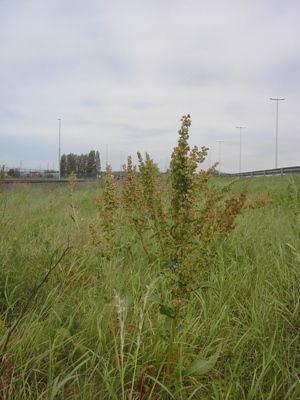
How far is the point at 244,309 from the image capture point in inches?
96.1

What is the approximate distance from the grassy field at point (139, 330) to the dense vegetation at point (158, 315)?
10 millimetres

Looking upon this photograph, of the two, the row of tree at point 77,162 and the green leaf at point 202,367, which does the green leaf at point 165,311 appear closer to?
the green leaf at point 202,367

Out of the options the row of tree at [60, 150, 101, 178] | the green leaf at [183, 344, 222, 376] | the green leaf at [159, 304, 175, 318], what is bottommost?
the green leaf at [183, 344, 222, 376]

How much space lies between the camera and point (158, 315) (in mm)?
2262

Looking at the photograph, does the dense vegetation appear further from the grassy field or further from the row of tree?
the row of tree

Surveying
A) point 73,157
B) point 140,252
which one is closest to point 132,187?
point 140,252

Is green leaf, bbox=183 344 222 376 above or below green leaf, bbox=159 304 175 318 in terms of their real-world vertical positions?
below

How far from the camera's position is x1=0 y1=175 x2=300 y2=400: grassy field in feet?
5.62

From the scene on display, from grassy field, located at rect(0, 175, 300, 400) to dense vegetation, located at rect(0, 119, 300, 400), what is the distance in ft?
0.03

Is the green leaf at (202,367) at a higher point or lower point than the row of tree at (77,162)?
lower

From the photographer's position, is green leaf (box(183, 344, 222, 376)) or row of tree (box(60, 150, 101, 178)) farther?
row of tree (box(60, 150, 101, 178))

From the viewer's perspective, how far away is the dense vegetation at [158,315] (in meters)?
1.70

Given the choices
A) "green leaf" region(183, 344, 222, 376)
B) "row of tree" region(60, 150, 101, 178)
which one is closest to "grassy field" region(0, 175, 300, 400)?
"green leaf" region(183, 344, 222, 376)

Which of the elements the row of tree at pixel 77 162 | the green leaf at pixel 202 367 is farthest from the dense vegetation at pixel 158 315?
the row of tree at pixel 77 162
